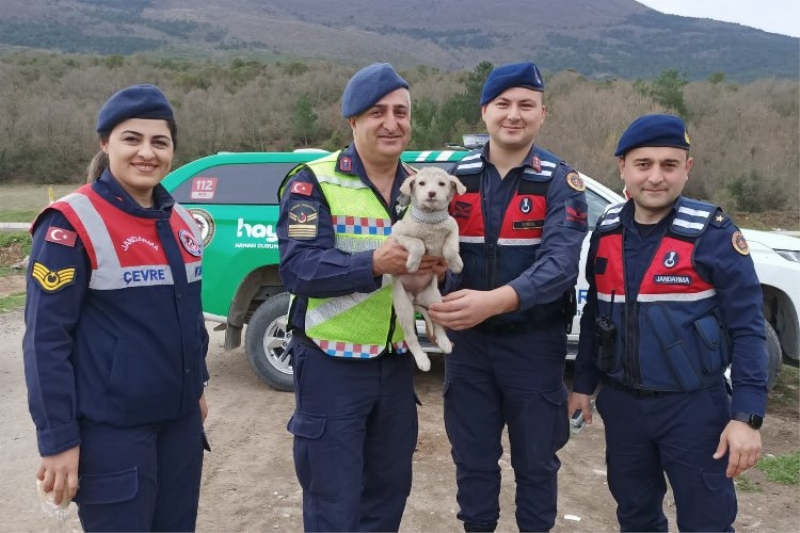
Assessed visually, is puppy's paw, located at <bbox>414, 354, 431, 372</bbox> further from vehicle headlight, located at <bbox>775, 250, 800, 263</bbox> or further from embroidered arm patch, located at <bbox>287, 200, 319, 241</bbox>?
vehicle headlight, located at <bbox>775, 250, 800, 263</bbox>

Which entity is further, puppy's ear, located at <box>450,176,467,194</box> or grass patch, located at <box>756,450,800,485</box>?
grass patch, located at <box>756,450,800,485</box>

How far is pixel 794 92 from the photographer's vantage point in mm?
29047

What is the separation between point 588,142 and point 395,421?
66.6ft

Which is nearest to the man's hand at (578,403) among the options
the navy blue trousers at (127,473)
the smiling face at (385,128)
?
the smiling face at (385,128)

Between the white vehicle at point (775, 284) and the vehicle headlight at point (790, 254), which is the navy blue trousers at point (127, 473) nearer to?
the white vehicle at point (775, 284)

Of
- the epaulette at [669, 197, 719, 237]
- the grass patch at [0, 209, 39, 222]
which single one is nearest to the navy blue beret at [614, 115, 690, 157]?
→ the epaulette at [669, 197, 719, 237]

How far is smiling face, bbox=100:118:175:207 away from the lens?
240 centimetres

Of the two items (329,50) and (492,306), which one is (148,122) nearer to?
(492,306)

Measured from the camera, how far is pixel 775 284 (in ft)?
17.9

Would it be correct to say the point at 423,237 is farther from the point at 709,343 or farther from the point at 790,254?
A: the point at 790,254

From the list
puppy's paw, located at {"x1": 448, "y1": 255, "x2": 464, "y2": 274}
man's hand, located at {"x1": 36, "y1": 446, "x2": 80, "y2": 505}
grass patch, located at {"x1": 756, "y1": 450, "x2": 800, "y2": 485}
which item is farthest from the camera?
grass patch, located at {"x1": 756, "y1": 450, "x2": 800, "y2": 485}

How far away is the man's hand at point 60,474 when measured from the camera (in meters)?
2.16

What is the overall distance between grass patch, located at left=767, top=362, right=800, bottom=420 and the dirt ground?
69 millimetres

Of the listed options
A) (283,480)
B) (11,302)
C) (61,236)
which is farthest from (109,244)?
(11,302)
